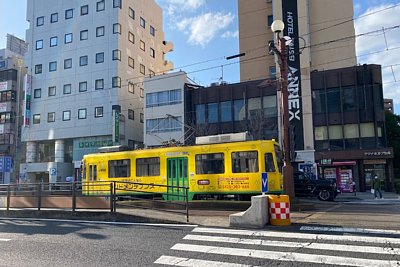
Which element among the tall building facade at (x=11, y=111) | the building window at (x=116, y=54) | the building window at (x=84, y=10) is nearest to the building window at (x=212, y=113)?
the building window at (x=116, y=54)

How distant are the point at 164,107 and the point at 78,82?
546 inches

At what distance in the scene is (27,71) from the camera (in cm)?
5231

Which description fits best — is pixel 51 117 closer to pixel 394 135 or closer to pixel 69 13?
pixel 69 13

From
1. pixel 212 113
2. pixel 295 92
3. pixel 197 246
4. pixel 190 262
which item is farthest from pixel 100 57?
pixel 190 262

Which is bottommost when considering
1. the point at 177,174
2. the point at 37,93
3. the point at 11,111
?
the point at 177,174

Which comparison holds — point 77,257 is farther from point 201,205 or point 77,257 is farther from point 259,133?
point 259,133

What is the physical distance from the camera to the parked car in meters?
22.0

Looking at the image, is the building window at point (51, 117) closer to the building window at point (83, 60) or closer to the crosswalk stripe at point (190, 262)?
the building window at point (83, 60)

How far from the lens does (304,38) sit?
40.3 meters

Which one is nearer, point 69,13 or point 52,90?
point 52,90

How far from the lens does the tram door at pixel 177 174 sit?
19016mm

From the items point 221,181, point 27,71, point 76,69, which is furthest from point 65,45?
point 221,181

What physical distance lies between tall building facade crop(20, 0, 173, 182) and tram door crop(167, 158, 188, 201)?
25355mm

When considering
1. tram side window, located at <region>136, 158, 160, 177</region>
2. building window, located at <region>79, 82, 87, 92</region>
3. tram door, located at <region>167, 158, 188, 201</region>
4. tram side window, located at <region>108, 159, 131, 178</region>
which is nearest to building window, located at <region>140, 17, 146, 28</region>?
building window, located at <region>79, 82, 87, 92</region>
